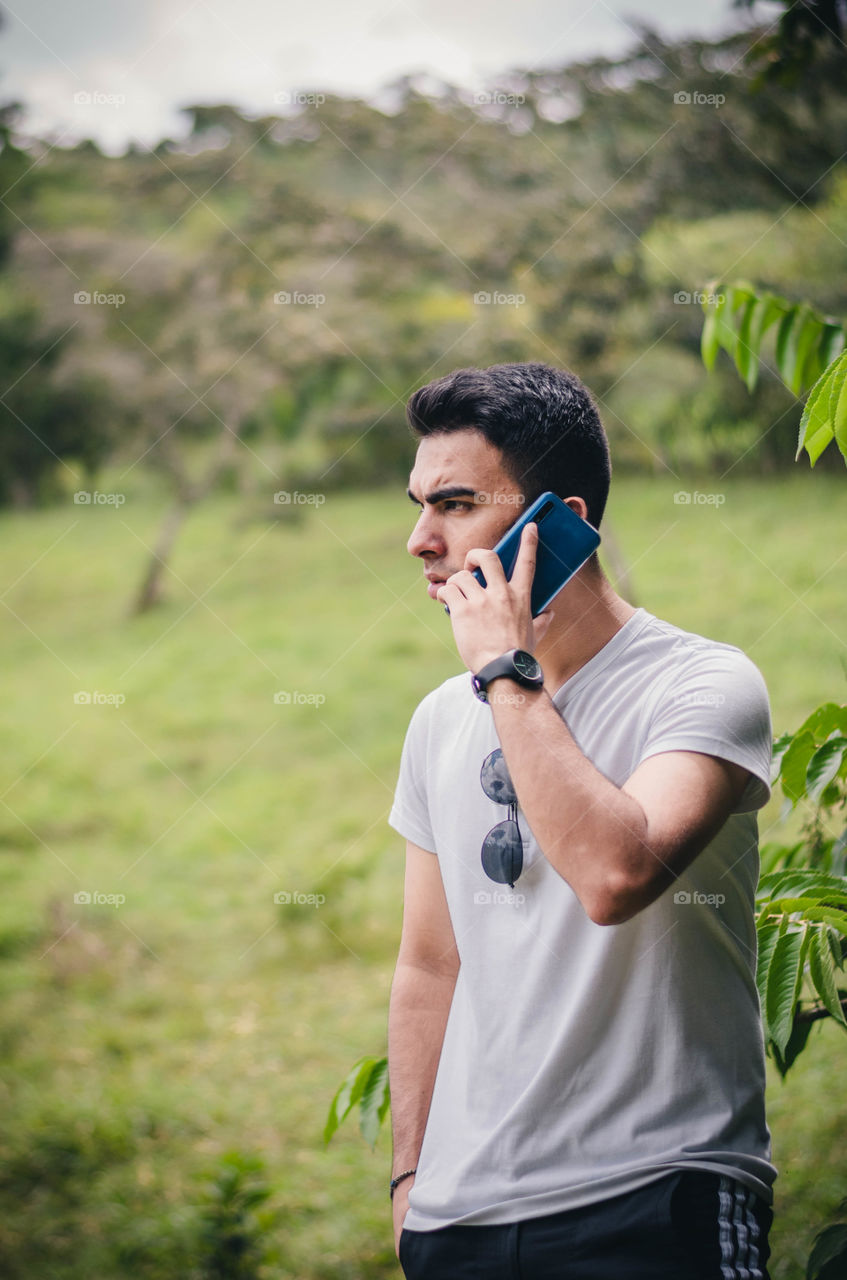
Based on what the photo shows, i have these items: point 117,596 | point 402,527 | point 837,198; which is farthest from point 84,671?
point 837,198

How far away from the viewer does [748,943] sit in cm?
124

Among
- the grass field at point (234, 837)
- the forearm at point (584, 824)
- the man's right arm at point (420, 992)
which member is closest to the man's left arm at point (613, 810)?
the forearm at point (584, 824)

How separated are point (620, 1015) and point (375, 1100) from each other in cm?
57

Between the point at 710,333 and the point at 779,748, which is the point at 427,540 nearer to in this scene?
the point at 779,748

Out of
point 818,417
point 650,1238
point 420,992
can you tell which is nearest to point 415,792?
point 420,992

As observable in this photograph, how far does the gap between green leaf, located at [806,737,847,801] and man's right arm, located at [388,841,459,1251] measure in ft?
1.78

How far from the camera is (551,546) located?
138 centimetres

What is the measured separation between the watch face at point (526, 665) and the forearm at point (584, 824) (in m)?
0.07

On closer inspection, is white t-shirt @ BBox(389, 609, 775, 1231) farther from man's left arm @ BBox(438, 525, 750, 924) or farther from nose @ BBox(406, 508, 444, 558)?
nose @ BBox(406, 508, 444, 558)

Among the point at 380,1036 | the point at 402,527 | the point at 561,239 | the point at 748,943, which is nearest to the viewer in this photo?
the point at 748,943

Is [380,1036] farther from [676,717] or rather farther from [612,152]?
[612,152]

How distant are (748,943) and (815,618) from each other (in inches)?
219

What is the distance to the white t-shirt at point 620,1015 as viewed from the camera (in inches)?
45.0

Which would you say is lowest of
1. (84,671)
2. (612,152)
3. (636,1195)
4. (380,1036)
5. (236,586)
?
(380,1036)
